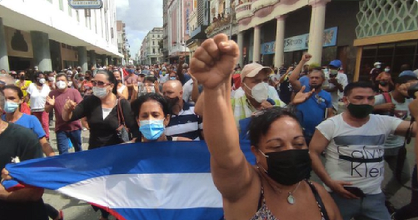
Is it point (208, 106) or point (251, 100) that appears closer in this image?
point (208, 106)

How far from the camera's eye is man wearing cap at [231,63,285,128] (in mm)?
2596

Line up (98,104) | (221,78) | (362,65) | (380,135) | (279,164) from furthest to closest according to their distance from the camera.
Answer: (362,65)
(98,104)
(380,135)
(279,164)
(221,78)

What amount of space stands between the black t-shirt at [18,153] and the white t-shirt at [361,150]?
232cm

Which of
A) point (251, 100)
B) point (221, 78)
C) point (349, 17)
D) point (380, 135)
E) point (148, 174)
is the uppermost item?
point (349, 17)

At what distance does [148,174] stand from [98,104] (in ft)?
4.10

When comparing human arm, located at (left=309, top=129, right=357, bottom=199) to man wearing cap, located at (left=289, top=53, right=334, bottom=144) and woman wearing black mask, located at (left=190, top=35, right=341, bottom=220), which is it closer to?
woman wearing black mask, located at (left=190, top=35, right=341, bottom=220)

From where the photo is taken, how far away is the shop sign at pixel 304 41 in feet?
45.6

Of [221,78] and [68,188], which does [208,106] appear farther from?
[68,188]

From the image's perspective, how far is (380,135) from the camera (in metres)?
2.20

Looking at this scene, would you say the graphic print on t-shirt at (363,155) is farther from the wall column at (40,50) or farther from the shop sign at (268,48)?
the shop sign at (268,48)

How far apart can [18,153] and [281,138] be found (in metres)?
1.84

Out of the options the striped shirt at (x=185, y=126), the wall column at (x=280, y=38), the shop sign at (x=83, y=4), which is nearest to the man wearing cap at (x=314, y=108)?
the striped shirt at (x=185, y=126)

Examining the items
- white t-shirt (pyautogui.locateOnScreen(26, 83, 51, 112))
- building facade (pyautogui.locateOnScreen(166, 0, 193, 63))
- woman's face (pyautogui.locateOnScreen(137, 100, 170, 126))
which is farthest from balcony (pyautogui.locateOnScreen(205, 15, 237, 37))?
woman's face (pyautogui.locateOnScreen(137, 100, 170, 126))

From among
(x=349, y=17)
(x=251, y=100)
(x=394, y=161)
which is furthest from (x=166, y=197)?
(x=349, y=17)
